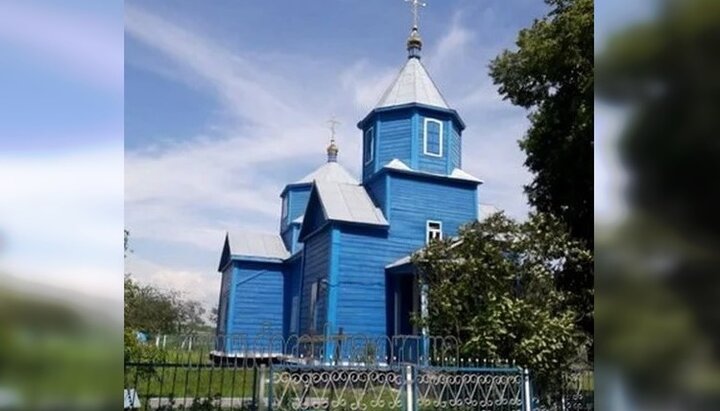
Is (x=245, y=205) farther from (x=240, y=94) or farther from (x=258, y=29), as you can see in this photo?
(x=258, y=29)

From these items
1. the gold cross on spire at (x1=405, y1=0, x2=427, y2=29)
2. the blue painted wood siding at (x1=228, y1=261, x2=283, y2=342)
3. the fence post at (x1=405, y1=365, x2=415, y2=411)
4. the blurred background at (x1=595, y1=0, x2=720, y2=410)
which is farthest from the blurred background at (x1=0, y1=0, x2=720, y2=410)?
the blue painted wood siding at (x1=228, y1=261, x2=283, y2=342)

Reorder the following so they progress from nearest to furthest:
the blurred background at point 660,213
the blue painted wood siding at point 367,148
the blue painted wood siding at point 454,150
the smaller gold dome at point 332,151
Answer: the blurred background at point 660,213 → the smaller gold dome at point 332,151 → the blue painted wood siding at point 454,150 → the blue painted wood siding at point 367,148

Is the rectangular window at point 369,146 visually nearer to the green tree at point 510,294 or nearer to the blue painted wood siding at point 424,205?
the blue painted wood siding at point 424,205

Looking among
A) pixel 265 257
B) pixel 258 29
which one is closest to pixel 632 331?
pixel 258 29

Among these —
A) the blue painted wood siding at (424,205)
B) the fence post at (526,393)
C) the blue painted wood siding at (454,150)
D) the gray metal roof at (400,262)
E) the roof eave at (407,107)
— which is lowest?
the fence post at (526,393)

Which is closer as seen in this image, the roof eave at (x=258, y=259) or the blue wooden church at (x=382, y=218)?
the blue wooden church at (x=382, y=218)

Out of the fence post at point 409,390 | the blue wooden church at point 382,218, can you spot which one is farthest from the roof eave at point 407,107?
the fence post at point 409,390

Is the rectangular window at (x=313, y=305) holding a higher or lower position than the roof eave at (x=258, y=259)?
lower

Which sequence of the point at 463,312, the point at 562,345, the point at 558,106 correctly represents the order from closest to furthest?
the point at 562,345
the point at 463,312
the point at 558,106

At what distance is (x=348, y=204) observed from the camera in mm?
6629

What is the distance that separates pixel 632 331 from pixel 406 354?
4501mm

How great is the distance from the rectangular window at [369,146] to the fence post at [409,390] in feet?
13.0

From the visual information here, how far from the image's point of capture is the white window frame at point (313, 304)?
6.53 m

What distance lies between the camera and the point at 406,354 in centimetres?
526
